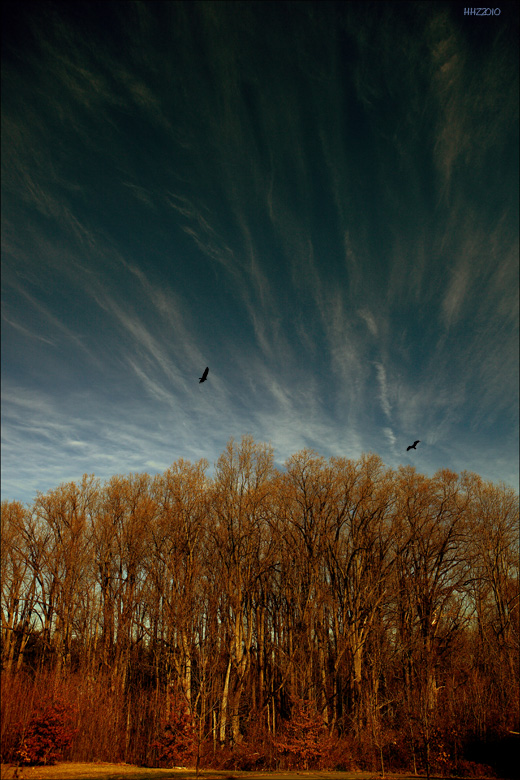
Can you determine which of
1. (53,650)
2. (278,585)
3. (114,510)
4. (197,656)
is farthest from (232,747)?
Answer: (114,510)

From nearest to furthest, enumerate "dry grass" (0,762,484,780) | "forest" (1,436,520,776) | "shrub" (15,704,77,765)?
1. "dry grass" (0,762,484,780)
2. "shrub" (15,704,77,765)
3. "forest" (1,436,520,776)

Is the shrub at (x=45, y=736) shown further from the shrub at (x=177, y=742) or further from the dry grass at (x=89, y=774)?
the shrub at (x=177, y=742)

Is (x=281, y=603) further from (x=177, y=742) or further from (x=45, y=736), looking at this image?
(x=45, y=736)

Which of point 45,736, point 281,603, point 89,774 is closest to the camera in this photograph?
point 89,774

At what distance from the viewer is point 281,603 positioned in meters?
31.5

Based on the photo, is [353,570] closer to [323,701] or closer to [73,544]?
[323,701]

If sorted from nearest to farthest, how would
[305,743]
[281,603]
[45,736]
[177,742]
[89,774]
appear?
[89,774], [45,736], [177,742], [305,743], [281,603]

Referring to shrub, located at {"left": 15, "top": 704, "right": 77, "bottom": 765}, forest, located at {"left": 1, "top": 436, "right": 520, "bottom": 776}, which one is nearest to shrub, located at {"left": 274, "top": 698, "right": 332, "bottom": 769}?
forest, located at {"left": 1, "top": 436, "right": 520, "bottom": 776}

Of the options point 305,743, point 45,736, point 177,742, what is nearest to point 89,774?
point 45,736

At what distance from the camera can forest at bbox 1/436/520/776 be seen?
77.2 ft

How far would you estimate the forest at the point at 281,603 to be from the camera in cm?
2353

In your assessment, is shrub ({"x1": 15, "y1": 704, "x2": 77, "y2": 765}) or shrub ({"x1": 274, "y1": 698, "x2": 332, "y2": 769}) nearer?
shrub ({"x1": 15, "y1": 704, "x2": 77, "y2": 765})

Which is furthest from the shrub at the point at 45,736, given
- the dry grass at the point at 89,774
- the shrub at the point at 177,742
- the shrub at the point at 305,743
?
the shrub at the point at 305,743

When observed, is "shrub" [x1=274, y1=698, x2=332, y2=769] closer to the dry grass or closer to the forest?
the forest
